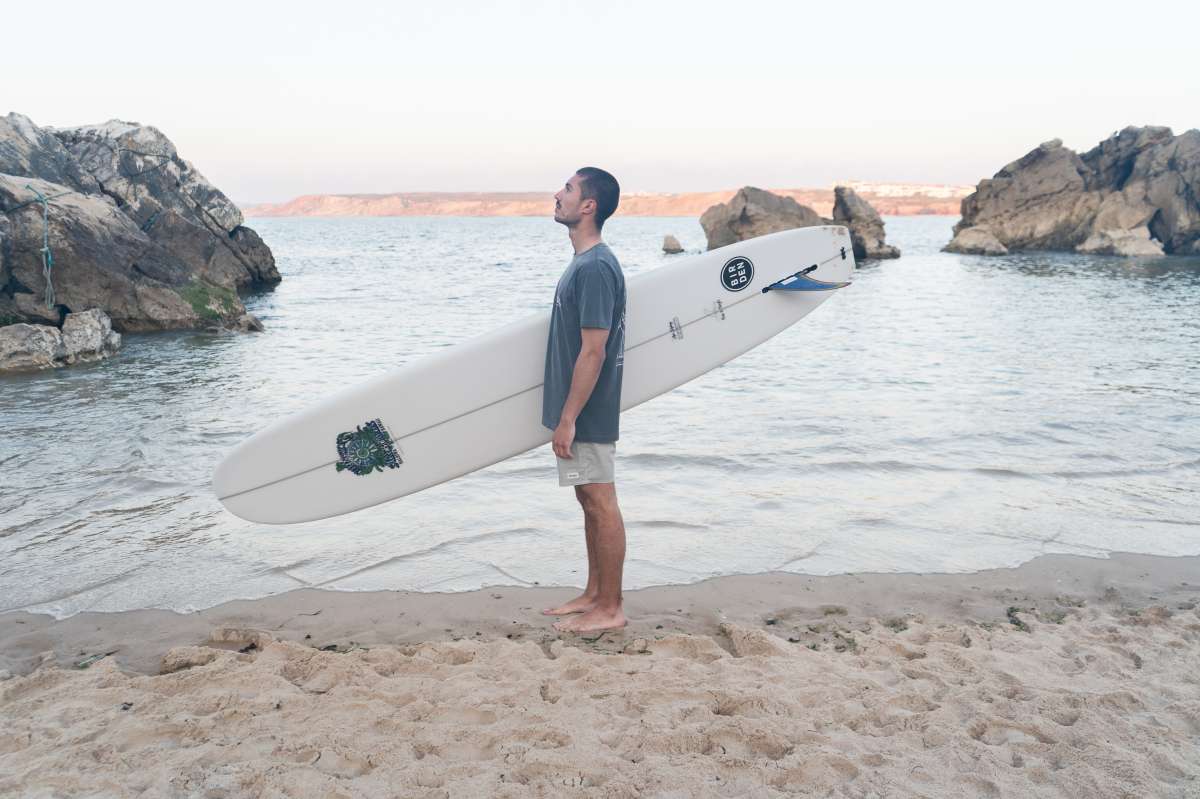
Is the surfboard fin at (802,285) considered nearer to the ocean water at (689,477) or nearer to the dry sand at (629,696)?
the ocean water at (689,477)

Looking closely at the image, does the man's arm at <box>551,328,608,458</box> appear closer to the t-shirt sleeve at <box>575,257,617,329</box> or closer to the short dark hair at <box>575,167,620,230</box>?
the t-shirt sleeve at <box>575,257,617,329</box>

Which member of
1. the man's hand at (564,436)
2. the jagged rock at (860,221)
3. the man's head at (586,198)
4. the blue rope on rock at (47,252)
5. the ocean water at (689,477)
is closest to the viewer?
the man's hand at (564,436)

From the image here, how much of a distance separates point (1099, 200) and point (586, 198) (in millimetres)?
41254

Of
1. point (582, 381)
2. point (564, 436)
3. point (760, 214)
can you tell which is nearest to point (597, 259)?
point (582, 381)

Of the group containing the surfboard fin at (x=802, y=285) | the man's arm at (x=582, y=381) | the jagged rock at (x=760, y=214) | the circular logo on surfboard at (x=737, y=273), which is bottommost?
the man's arm at (x=582, y=381)

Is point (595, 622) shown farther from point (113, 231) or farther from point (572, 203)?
point (113, 231)

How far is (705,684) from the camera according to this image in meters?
2.59

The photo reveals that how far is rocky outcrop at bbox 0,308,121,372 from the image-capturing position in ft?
29.2

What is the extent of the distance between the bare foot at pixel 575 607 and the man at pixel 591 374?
0.32 feet

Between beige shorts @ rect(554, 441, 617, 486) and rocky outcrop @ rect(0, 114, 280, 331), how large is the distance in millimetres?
9477

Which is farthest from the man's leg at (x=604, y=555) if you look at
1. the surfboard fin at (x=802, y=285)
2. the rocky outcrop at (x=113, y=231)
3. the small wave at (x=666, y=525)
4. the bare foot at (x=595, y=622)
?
the rocky outcrop at (x=113, y=231)

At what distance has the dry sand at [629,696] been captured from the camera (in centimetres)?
206

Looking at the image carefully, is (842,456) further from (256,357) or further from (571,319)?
(256,357)

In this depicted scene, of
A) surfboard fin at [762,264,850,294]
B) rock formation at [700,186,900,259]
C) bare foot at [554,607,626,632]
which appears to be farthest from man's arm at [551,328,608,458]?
rock formation at [700,186,900,259]
